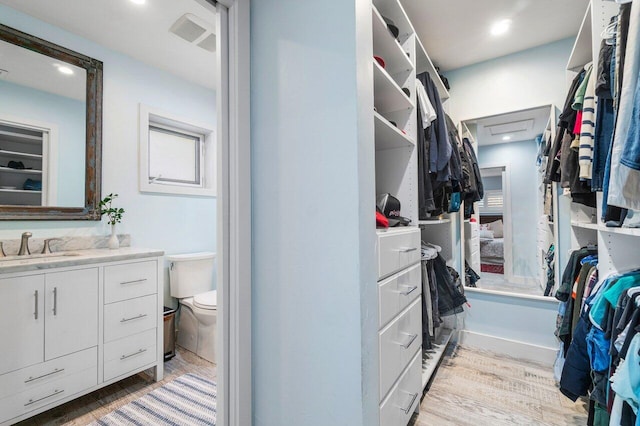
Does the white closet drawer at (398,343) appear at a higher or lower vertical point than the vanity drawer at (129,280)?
lower

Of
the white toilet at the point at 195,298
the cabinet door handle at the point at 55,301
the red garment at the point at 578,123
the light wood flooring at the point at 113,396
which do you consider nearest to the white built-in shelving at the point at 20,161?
the cabinet door handle at the point at 55,301

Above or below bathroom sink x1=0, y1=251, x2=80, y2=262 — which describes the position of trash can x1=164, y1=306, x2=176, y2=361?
below

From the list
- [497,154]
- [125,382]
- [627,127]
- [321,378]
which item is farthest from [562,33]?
[125,382]

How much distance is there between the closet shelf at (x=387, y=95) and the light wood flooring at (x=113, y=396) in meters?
2.15

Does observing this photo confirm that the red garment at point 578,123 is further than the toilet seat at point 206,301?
No

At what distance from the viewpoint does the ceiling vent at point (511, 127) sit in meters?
2.28

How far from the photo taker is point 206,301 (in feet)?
6.79

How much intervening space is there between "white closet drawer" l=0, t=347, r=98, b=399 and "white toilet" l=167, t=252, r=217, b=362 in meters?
0.66

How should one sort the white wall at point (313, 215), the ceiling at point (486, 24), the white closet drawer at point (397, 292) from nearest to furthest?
the white wall at point (313, 215) → the white closet drawer at point (397, 292) → the ceiling at point (486, 24)

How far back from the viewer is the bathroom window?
2254mm

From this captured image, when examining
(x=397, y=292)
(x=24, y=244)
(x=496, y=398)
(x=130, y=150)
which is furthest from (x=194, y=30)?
(x=496, y=398)

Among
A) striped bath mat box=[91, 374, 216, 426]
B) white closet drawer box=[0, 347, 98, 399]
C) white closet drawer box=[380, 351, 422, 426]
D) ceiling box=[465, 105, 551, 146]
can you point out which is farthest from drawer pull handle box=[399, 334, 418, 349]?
ceiling box=[465, 105, 551, 146]

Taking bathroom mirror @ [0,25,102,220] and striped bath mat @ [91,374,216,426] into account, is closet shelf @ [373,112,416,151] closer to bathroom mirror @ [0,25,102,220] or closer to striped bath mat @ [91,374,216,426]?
striped bath mat @ [91,374,216,426]

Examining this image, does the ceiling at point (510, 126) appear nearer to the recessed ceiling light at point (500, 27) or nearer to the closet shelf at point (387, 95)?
the recessed ceiling light at point (500, 27)
